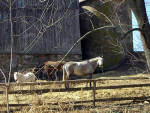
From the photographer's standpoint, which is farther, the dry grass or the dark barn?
the dark barn

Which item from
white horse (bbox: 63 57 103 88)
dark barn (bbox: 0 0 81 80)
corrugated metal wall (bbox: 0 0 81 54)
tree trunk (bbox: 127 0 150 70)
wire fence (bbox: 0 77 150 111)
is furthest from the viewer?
corrugated metal wall (bbox: 0 0 81 54)

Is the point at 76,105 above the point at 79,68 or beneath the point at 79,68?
beneath

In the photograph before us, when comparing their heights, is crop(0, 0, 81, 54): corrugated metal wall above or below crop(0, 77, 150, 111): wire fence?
above

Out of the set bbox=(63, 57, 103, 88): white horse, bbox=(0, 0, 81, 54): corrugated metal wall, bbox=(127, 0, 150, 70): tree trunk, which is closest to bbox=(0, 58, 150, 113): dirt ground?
bbox=(63, 57, 103, 88): white horse

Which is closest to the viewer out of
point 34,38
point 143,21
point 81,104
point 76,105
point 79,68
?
point 143,21

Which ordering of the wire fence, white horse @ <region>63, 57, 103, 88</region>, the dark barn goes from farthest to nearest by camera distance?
the dark barn < white horse @ <region>63, 57, 103, 88</region> < the wire fence

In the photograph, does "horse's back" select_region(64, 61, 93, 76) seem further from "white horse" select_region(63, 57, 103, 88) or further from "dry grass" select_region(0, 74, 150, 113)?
"dry grass" select_region(0, 74, 150, 113)

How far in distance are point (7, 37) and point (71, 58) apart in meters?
4.04

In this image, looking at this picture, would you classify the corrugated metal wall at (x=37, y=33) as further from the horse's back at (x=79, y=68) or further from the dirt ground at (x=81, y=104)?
the dirt ground at (x=81, y=104)

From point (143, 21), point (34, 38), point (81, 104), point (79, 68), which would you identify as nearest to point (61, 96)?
point (81, 104)

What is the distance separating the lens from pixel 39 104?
330 inches

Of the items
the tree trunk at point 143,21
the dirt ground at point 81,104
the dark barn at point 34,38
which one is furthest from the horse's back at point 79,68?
the tree trunk at point 143,21

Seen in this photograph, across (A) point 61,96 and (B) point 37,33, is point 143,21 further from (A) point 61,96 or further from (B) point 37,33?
(B) point 37,33

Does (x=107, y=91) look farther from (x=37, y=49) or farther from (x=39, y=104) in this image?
(x=37, y=49)
